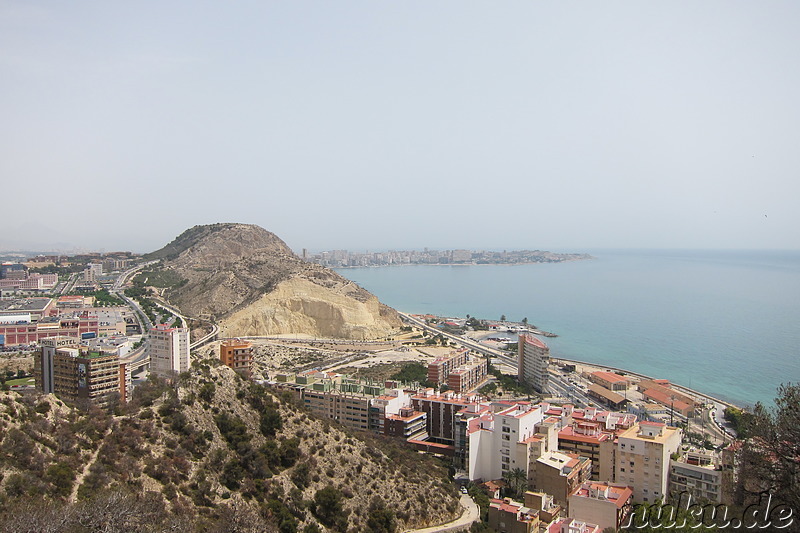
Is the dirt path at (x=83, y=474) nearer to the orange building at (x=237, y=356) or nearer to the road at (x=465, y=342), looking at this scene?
the orange building at (x=237, y=356)

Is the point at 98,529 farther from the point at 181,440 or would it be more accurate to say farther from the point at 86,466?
the point at 181,440

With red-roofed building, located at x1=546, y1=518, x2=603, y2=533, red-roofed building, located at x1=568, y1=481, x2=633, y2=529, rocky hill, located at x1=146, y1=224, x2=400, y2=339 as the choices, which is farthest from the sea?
red-roofed building, located at x1=546, y1=518, x2=603, y2=533

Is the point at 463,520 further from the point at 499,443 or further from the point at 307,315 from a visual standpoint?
the point at 307,315

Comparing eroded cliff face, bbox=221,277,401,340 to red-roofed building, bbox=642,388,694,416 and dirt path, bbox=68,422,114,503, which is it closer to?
red-roofed building, bbox=642,388,694,416

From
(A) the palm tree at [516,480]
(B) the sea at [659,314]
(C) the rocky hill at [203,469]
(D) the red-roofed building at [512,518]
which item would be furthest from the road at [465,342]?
(C) the rocky hill at [203,469]

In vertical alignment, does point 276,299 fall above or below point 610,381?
above

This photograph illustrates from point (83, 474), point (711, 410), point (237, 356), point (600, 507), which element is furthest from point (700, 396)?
point (83, 474)
